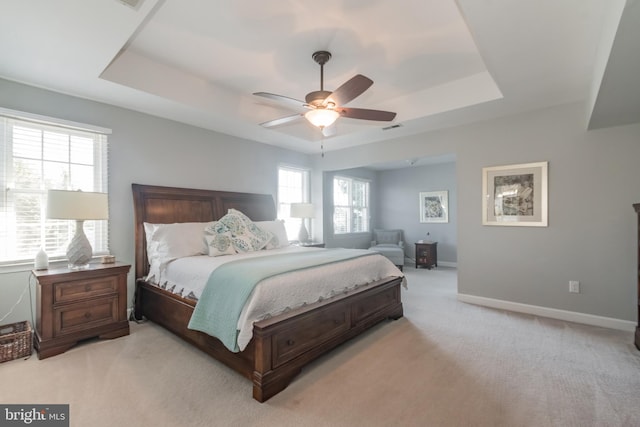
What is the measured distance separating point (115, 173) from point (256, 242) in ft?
6.11

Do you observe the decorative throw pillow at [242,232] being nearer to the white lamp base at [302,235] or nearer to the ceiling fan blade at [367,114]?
the white lamp base at [302,235]

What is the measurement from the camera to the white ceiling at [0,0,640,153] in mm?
2023

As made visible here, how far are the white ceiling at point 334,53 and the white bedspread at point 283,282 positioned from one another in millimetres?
1973

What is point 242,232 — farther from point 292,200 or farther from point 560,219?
point 560,219

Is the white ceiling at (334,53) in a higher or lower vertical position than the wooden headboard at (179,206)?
higher

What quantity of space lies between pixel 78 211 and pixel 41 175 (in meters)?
0.79

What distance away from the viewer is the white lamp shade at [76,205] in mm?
2641

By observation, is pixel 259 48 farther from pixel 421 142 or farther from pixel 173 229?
pixel 421 142

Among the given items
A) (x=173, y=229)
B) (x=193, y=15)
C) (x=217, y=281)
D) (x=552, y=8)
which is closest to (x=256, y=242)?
(x=173, y=229)

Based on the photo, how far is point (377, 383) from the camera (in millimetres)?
2170

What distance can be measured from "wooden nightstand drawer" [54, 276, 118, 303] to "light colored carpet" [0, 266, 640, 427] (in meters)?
0.48

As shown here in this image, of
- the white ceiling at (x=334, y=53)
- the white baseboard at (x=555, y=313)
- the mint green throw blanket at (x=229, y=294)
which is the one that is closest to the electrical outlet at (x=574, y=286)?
the white baseboard at (x=555, y=313)

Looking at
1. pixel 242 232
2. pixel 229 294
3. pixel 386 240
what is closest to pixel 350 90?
pixel 229 294

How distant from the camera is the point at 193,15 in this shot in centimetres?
238
